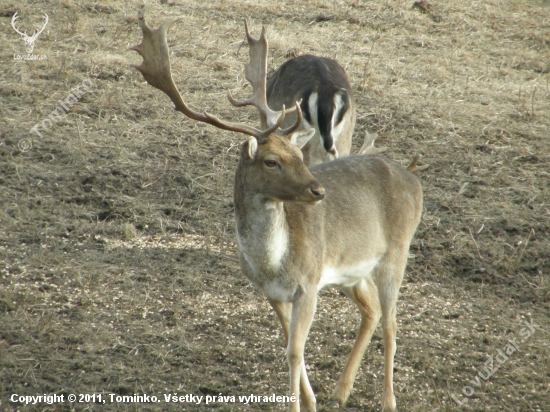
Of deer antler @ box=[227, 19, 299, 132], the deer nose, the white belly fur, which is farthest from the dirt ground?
deer antler @ box=[227, 19, 299, 132]

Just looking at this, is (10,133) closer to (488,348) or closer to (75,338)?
(75,338)

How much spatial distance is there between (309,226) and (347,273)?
1.43 ft

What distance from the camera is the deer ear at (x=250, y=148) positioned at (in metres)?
3.87

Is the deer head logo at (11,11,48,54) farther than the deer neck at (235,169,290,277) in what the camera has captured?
Yes

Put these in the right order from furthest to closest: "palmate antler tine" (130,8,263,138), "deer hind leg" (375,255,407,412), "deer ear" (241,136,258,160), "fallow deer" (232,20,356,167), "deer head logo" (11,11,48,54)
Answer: "deer head logo" (11,11,48,54) < "fallow deer" (232,20,356,167) < "deer hind leg" (375,255,407,412) < "palmate antler tine" (130,8,263,138) < "deer ear" (241,136,258,160)

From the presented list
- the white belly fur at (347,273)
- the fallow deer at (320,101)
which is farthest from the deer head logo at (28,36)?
the white belly fur at (347,273)

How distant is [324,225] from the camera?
14.1 feet

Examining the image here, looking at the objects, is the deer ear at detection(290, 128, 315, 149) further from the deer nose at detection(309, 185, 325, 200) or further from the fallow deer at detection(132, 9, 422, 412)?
the deer nose at detection(309, 185, 325, 200)

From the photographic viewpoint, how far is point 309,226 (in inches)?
165

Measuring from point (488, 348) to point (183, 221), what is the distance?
2.65m

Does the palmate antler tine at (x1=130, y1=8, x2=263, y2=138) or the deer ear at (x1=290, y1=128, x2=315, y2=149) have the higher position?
the palmate antler tine at (x1=130, y1=8, x2=263, y2=138)

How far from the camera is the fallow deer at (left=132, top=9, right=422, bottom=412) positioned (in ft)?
12.8

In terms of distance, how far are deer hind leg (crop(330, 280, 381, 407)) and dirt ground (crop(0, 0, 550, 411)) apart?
0.36ft

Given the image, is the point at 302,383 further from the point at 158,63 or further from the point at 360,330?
the point at 158,63
